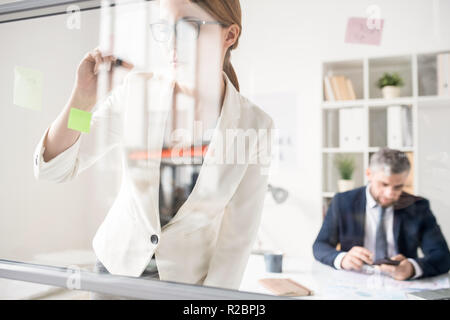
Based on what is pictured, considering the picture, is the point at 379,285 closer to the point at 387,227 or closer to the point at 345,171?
the point at 387,227

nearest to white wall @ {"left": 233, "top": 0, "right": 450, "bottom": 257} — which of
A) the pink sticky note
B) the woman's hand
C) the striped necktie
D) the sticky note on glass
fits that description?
the pink sticky note

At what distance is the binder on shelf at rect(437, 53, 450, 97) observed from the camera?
75 centimetres

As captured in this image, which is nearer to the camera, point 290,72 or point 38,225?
point 290,72

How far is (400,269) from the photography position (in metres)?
0.79

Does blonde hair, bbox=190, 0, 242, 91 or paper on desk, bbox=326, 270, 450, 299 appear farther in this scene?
blonde hair, bbox=190, 0, 242, 91

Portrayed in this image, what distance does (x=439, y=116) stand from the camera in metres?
0.75

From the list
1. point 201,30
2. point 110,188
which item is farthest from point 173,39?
point 110,188

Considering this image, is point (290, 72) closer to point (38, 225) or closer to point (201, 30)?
point (201, 30)

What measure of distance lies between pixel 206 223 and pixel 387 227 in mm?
409

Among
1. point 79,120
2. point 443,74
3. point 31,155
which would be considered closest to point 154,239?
point 79,120

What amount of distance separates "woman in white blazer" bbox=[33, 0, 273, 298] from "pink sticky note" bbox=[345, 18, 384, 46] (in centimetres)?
25

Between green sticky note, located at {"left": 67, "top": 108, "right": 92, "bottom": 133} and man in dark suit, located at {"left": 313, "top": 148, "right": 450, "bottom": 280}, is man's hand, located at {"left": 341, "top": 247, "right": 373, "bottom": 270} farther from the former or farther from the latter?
green sticky note, located at {"left": 67, "top": 108, "right": 92, "bottom": 133}

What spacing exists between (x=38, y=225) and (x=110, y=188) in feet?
1.01

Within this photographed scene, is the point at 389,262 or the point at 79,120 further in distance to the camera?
the point at 79,120
